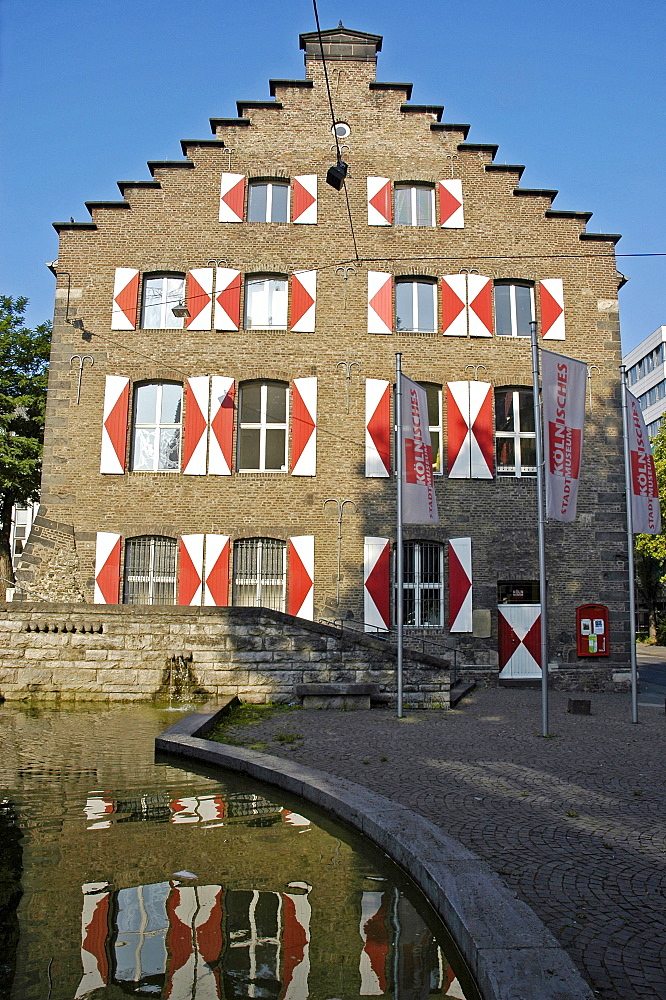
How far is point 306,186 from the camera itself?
1717 cm

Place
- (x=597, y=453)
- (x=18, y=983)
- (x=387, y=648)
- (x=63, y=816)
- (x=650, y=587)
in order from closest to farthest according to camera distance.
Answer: (x=18, y=983), (x=63, y=816), (x=387, y=648), (x=597, y=453), (x=650, y=587)

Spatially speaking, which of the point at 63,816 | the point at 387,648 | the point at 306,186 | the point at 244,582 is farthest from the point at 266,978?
the point at 306,186

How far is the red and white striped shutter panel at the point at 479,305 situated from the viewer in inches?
660

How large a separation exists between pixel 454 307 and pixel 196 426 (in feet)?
20.4

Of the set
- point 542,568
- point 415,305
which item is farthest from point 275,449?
point 542,568

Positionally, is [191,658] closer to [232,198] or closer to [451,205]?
[232,198]

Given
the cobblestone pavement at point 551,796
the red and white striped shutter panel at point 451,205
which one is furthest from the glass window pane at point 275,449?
the cobblestone pavement at point 551,796

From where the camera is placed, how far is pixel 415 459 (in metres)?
11.1

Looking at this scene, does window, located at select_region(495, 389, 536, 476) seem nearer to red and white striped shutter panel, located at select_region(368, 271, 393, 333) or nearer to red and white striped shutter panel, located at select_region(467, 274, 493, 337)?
red and white striped shutter panel, located at select_region(467, 274, 493, 337)

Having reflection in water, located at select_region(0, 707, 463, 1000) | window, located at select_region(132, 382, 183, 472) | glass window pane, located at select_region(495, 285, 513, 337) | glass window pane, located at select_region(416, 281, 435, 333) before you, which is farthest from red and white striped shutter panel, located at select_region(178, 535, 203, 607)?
reflection in water, located at select_region(0, 707, 463, 1000)

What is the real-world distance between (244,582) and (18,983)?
42.4 ft

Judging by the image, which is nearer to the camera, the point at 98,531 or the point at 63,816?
the point at 63,816

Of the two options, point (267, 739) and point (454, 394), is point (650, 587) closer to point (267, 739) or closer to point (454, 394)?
Answer: point (454, 394)

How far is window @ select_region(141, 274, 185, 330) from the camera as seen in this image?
16.8 metres
